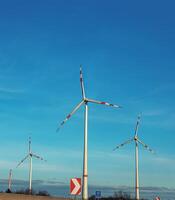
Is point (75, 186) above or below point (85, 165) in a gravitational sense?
below

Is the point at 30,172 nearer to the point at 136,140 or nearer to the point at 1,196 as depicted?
the point at 136,140

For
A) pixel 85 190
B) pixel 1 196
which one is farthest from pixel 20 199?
pixel 85 190

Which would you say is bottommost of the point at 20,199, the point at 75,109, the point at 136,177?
the point at 20,199

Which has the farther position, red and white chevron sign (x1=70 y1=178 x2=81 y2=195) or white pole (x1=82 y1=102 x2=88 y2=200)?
white pole (x1=82 y1=102 x2=88 y2=200)

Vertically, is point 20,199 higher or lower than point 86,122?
lower

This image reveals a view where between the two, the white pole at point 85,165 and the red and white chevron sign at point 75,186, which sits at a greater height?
the white pole at point 85,165

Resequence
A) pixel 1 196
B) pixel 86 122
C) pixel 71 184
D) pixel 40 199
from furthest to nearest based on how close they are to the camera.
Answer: pixel 86 122
pixel 40 199
pixel 1 196
pixel 71 184

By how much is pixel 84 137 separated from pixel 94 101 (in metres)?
6.69

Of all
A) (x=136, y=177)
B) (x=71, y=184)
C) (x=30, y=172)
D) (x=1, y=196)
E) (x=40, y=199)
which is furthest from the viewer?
(x=30, y=172)

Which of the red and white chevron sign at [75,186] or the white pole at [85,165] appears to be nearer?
the red and white chevron sign at [75,186]

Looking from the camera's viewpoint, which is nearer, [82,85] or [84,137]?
[84,137]

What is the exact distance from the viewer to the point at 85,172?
4078 centimetres

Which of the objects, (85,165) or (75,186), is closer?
(75,186)

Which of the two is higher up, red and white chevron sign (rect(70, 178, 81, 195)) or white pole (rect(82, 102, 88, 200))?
white pole (rect(82, 102, 88, 200))
